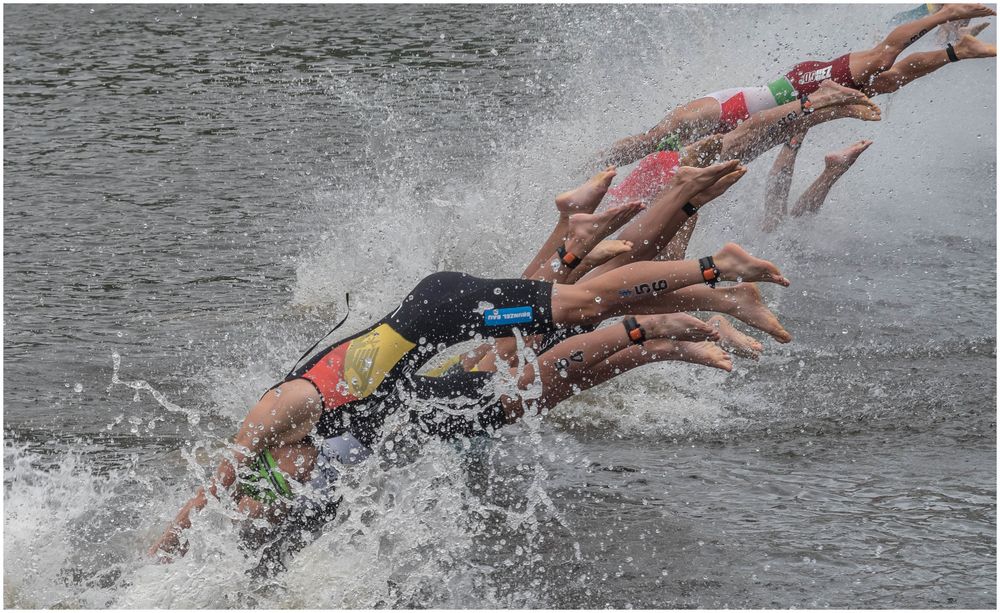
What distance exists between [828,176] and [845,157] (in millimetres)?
308

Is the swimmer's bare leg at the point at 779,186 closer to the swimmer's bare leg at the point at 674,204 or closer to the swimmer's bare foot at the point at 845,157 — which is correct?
the swimmer's bare foot at the point at 845,157

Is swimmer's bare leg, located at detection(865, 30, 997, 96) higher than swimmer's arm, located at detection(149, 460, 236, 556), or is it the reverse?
swimmer's bare leg, located at detection(865, 30, 997, 96)

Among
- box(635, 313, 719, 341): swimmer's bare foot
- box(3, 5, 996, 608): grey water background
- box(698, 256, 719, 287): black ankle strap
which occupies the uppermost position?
box(698, 256, 719, 287): black ankle strap

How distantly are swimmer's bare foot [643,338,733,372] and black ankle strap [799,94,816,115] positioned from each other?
8.61 feet

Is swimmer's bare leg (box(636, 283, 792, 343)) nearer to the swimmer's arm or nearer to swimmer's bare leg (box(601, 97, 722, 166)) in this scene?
the swimmer's arm

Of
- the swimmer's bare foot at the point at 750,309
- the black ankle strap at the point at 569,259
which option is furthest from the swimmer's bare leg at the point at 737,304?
the black ankle strap at the point at 569,259

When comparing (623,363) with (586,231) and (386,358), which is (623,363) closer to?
(586,231)

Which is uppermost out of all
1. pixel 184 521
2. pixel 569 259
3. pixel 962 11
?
pixel 962 11

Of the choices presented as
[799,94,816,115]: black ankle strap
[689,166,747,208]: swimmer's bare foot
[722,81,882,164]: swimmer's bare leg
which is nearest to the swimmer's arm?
[689,166,747,208]: swimmer's bare foot

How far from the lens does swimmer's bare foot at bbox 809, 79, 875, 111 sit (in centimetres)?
810

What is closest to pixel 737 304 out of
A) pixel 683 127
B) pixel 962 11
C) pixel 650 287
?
pixel 650 287

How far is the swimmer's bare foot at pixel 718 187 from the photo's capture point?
604cm

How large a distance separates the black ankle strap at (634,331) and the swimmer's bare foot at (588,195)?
29.4 inches

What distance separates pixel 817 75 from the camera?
8.94 metres
